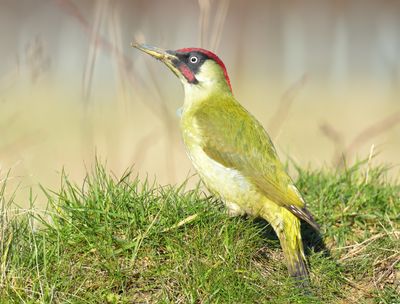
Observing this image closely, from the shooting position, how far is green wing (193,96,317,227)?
4.69m

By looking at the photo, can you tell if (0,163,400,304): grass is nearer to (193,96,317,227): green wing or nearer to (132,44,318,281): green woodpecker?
(132,44,318,281): green woodpecker

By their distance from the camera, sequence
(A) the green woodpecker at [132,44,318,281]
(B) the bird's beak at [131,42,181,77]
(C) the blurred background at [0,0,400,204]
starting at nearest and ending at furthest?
(A) the green woodpecker at [132,44,318,281] < (B) the bird's beak at [131,42,181,77] < (C) the blurred background at [0,0,400,204]

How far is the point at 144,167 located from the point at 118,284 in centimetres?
211

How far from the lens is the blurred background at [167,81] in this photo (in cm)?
537

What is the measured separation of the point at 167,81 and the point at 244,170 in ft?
7.30

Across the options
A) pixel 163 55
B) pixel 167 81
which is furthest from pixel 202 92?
pixel 167 81

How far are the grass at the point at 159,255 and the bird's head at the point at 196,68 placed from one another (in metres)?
0.60

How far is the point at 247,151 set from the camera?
15.8 ft

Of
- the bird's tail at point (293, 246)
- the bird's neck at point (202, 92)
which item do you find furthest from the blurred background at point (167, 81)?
the bird's tail at point (293, 246)

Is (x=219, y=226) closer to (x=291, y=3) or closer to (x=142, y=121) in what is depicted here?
(x=142, y=121)

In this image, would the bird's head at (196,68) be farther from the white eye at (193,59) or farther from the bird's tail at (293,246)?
the bird's tail at (293,246)

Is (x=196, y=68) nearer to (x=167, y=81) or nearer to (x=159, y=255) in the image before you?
(x=159, y=255)

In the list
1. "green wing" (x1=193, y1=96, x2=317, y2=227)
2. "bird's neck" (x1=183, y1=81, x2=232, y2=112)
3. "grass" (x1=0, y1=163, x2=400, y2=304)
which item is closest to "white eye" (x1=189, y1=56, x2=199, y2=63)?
"bird's neck" (x1=183, y1=81, x2=232, y2=112)

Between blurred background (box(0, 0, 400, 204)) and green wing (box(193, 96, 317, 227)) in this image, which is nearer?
green wing (box(193, 96, 317, 227))
